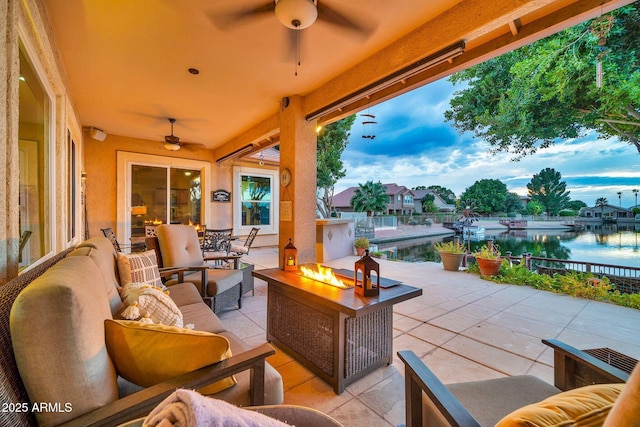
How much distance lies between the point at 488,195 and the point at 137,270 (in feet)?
116

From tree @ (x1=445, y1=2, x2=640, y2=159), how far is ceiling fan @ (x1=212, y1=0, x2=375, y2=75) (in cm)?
299

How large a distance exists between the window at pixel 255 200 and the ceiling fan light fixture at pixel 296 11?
19.1ft

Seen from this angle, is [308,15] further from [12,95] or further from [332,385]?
[332,385]

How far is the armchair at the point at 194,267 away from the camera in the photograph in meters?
2.71

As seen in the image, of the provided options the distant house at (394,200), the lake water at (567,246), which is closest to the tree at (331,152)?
the lake water at (567,246)

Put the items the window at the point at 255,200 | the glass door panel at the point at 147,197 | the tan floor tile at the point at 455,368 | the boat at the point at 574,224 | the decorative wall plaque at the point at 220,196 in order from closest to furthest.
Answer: the tan floor tile at the point at 455,368 → the glass door panel at the point at 147,197 → the decorative wall plaque at the point at 220,196 → the window at the point at 255,200 → the boat at the point at 574,224

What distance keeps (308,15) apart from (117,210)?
237 inches

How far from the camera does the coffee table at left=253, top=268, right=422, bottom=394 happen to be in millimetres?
1680

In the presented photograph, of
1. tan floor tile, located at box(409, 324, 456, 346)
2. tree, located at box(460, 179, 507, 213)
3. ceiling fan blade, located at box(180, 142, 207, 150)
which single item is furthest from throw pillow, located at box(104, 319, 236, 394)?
tree, located at box(460, 179, 507, 213)

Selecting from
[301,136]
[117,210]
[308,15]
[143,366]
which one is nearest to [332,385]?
[143,366]

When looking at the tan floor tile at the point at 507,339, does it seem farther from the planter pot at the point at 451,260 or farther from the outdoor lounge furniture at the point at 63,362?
the outdoor lounge furniture at the point at 63,362

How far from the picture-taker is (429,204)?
99.2 ft

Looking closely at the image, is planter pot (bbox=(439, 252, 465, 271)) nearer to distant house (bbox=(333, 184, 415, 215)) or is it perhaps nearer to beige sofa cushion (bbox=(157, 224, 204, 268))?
beige sofa cushion (bbox=(157, 224, 204, 268))

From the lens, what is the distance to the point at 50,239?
2.36 metres
